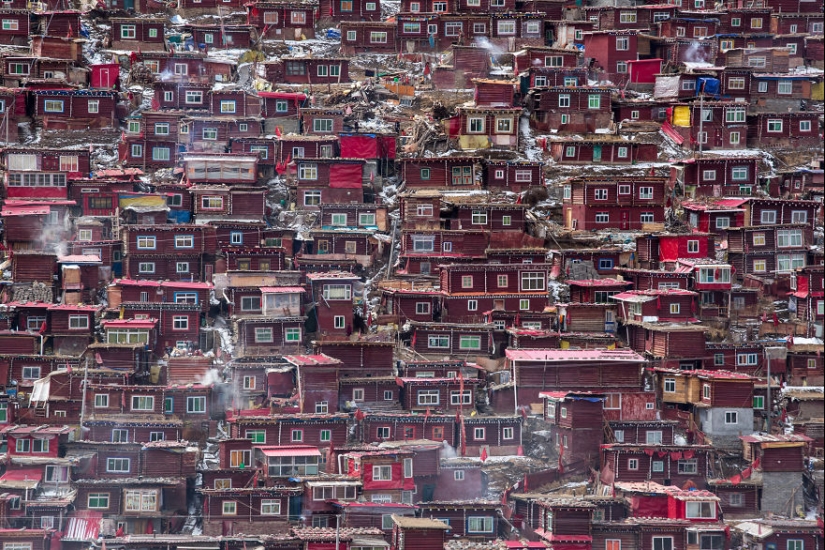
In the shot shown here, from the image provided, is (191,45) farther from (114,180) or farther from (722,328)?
(722,328)

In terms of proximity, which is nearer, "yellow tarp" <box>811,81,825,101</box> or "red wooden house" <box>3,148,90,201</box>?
"red wooden house" <box>3,148,90,201</box>

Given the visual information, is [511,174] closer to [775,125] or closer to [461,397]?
[775,125]

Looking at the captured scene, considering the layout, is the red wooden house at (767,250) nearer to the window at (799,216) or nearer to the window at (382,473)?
the window at (799,216)

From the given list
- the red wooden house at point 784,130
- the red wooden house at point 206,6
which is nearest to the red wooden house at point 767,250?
the red wooden house at point 784,130

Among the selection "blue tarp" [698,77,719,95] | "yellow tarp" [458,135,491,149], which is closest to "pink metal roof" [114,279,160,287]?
"yellow tarp" [458,135,491,149]

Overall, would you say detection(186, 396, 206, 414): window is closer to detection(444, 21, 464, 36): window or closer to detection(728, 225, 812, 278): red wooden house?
detection(728, 225, 812, 278): red wooden house

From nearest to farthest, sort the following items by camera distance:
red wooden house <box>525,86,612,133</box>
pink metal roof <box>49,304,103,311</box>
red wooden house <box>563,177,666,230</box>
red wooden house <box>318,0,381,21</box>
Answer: pink metal roof <box>49,304,103,311</box>
red wooden house <box>563,177,666,230</box>
red wooden house <box>525,86,612,133</box>
red wooden house <box>318,0,381,21</box>
